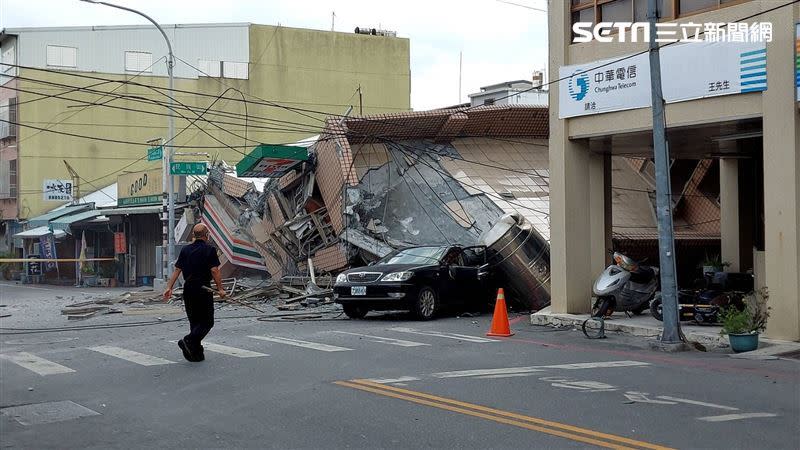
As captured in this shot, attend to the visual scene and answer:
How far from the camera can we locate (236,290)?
24.1m

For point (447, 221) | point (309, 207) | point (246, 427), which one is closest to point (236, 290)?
point (309, 207)

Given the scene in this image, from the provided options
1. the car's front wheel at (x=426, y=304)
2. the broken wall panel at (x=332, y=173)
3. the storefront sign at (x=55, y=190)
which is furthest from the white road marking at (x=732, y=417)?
the storefront sign at (x=55, y=190)

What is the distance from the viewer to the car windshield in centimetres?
1834

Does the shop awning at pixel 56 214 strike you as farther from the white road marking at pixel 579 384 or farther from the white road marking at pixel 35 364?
the white road marking at pixel 579 384

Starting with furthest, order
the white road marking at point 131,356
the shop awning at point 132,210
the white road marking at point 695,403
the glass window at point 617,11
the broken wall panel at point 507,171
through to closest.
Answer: the shop awning at point 132,210 < the broken wall panel at point 507,171 < the glass window at point 617,11 < the white road marking at point 131,356 < the white road marking at point 695,403

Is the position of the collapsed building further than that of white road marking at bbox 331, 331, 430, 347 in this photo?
Yes

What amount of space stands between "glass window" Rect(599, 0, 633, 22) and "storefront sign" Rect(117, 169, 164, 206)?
25.1m

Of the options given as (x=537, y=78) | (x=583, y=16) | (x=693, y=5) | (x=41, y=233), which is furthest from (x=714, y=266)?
(x=41, y=233)

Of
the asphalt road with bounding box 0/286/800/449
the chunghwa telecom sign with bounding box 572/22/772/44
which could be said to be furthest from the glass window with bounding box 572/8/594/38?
the asphalt road with bounding box 0/286/800/449

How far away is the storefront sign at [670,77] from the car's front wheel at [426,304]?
4317 millimetres

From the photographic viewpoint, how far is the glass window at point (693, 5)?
1405 centimetres

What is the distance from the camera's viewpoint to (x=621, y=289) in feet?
51.6

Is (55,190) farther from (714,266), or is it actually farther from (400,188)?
(714,266)

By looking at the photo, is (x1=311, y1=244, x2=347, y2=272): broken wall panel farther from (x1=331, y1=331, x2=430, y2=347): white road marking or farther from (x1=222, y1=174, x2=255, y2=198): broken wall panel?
(x1=331, y1=331, x2=430, y2=347): white road marking
